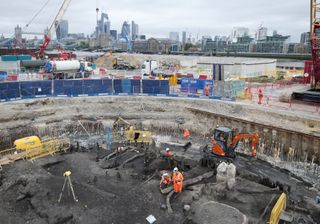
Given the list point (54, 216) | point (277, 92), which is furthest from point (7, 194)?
point (277, 92)

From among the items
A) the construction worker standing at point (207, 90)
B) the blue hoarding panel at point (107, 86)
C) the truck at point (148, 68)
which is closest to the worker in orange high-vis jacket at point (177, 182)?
the construction worker standing at point (207, 90)

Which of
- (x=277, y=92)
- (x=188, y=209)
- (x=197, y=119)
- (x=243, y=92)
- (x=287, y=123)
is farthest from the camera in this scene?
(x=277, y=92)

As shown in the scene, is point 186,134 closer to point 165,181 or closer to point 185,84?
point 165,181

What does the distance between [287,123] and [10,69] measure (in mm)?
38573

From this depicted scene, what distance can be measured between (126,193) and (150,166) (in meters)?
3.41

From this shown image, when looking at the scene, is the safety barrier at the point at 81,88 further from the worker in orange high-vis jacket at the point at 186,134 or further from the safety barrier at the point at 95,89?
the worker in orange high-vis jacket at the point at 186,134

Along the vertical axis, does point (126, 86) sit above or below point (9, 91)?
above

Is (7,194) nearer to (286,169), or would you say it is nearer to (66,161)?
(66,161)

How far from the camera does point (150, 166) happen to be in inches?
669

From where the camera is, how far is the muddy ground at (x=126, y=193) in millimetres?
12148

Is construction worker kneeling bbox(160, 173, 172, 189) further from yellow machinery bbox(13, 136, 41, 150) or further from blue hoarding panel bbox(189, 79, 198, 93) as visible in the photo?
blue hoarding panel bbox(189, 79, 198, 93)

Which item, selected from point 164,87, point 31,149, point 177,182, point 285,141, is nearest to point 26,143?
point 31,149

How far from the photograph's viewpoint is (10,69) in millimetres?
41781

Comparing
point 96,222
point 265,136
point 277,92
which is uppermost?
point 277,92
